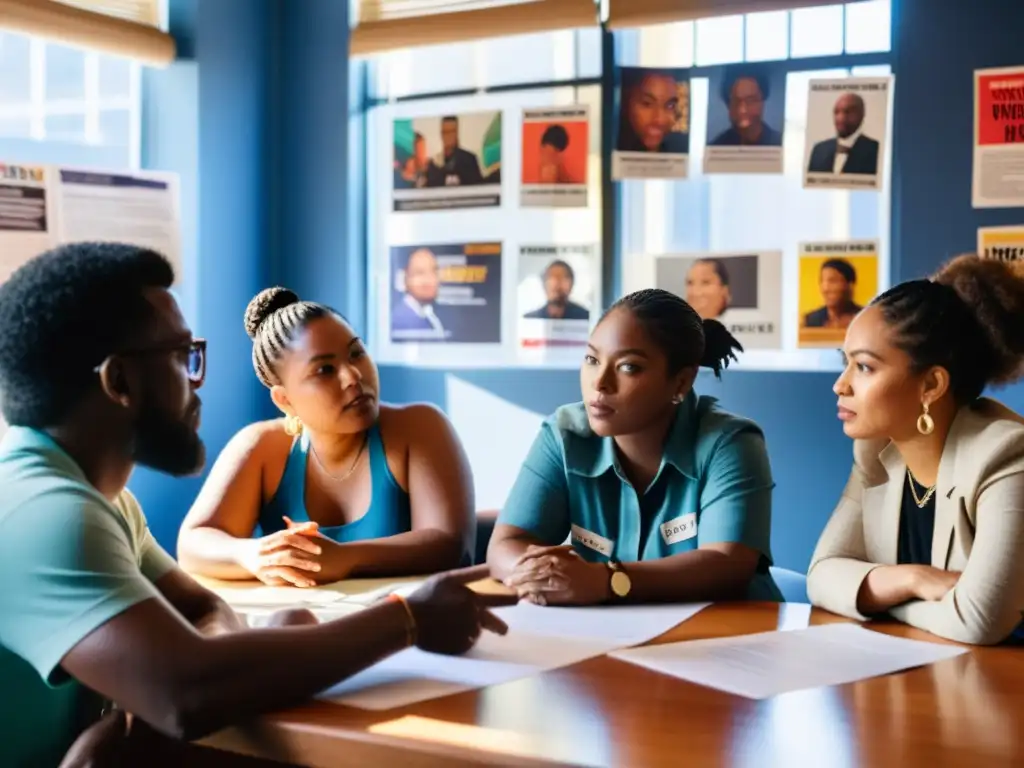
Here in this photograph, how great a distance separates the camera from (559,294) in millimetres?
3590

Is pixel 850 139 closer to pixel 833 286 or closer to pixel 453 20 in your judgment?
pixel 833 286

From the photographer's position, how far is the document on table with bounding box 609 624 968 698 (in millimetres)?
1324

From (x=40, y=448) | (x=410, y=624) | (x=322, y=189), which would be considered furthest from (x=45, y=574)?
(x=322, y=189)

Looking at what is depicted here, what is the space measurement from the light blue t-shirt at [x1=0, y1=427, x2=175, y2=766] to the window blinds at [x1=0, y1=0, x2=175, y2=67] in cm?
215

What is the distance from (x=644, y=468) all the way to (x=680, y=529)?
14cm

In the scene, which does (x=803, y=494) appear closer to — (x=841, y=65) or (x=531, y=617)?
(x=841, y=65)

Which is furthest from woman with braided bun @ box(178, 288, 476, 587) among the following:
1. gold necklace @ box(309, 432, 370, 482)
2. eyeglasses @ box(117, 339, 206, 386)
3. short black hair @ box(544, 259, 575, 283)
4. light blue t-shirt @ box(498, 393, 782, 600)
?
short black hair @ box(544, 259, 575, 283)

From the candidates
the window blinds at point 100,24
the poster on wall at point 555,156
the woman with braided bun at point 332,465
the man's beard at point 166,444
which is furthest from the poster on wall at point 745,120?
the man's beard at point 166,444

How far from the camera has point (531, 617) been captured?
5.45 feet

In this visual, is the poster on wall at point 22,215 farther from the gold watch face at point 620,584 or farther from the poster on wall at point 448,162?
the gold watch face at point 620,584

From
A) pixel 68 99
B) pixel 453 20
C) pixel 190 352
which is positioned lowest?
pixel 190 352

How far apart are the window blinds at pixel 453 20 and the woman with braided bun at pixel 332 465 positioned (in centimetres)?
148

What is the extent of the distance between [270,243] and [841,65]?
198 centimetres

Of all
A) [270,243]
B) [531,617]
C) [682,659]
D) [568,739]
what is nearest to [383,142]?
[270,243]
